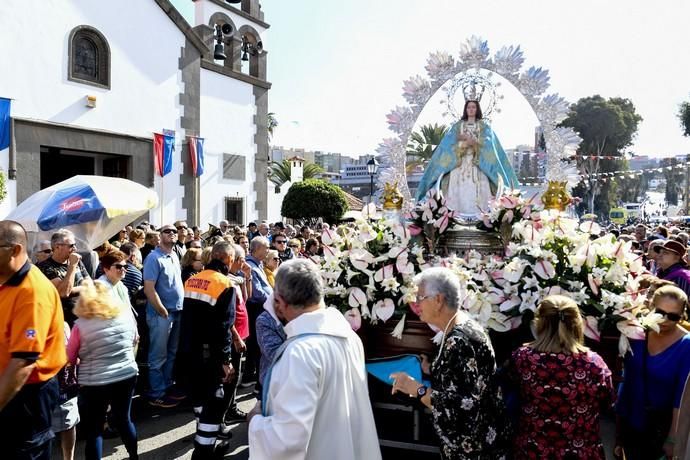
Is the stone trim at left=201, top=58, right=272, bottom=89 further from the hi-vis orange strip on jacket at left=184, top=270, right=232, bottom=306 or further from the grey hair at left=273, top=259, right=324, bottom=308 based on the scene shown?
the grey hair at left=273, top=259, right=324, bottom=308

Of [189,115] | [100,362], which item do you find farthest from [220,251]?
[189,115]

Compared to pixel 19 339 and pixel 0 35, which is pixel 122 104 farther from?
pixel 19 339

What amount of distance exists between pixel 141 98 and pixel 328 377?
1358cm

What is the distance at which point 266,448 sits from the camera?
7.60 ft

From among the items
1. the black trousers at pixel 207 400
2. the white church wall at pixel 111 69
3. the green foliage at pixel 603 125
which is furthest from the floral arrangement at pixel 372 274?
the green foliage at pixel 603 125

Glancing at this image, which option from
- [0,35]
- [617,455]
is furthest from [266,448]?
[0,35]

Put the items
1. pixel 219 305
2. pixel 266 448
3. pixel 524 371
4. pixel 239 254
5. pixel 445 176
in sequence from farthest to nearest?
pixel 445 176 < pixel 239 254 < pixel 219 305 < pixel 524 371 < pixel 266 448

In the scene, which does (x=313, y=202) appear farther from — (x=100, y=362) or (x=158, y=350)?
(x=100, y=362)

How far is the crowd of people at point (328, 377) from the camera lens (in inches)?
96.7

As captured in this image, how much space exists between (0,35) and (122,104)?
3.05 metres

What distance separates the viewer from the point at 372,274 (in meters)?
4.18

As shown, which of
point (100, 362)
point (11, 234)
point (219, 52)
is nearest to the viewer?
point (11, 234)

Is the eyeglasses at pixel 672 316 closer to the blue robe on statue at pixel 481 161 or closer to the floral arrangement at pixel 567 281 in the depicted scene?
the floral arrangement at pixel 567 281

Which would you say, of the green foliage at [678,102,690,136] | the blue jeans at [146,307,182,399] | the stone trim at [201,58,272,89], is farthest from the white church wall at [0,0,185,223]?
the green foliage at [678,102,690,136]
